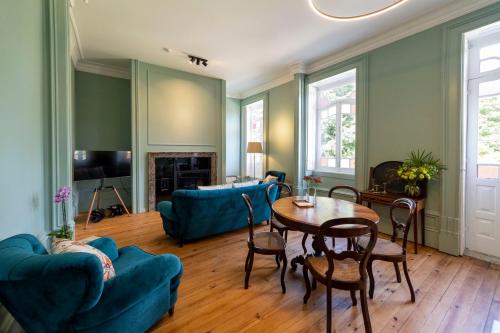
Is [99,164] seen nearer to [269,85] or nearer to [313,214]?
[313,214]

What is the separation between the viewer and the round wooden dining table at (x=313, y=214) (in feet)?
6.19

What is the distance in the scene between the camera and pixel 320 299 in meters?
2.03

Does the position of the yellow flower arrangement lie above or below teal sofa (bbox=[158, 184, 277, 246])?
above

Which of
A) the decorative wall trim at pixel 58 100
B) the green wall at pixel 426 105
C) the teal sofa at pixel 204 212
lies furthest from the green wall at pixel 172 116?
the green wall at pixel 426 105

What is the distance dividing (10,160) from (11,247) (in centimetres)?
74

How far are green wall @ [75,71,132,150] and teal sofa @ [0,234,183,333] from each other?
412 cm

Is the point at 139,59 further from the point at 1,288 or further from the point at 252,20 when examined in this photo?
the point at 1,288

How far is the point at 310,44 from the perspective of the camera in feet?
12.7

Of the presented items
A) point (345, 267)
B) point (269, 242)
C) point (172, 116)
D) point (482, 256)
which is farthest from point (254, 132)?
point (345, 267)

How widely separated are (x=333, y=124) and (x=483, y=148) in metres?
2.28

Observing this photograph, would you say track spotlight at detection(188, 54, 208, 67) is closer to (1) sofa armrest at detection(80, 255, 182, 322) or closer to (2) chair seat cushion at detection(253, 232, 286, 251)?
(2) chair seat cushion at detection(253, 232, 286, 251)

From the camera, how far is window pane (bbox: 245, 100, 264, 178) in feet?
21.3

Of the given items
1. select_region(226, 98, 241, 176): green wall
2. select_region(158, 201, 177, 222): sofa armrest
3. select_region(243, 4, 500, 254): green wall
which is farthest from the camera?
select_region(226, 98, 241, 176): green wall

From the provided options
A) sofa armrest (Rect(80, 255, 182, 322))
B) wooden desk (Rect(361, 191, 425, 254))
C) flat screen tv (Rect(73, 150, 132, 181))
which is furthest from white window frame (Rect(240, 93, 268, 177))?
sofa armrest (Rect(80, 255, 182, 322))
